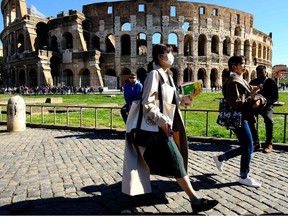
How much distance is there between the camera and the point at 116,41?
42.7m

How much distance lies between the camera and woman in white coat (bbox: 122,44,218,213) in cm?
311

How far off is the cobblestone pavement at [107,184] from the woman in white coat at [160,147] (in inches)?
10.9

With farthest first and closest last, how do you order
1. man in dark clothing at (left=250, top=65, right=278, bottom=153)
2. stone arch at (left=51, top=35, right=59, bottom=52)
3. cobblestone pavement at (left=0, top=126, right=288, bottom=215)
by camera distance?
stone arch at (left=51, top=35, right=59, bottom=52), man in dark clothing at (left=250, top=65, right=278, bottom=153), cobblestone pavement at (left=0, top=126, right=288, bottom=215)

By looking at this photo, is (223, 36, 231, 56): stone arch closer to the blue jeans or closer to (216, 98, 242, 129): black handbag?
(216, 98, 242, 129): black handbag

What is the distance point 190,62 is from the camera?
140 feet

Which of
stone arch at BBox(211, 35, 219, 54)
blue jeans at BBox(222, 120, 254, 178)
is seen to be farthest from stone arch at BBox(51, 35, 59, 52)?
blue jeans at BBox(222, 120, 254, 178)

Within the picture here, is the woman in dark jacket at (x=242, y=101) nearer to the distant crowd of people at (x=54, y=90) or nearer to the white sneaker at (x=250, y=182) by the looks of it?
the white sneaker at (x=250, y=182)

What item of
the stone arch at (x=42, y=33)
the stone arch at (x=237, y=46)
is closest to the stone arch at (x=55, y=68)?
the stone arch at (x=42, y=33)

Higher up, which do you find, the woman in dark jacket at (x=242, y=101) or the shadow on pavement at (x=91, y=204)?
the woman in dark jacket at (x=242, y=101)

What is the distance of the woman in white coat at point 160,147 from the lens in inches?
122

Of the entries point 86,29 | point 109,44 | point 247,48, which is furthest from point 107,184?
point 247,48

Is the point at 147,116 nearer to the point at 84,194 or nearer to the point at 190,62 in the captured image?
the point at 84,194

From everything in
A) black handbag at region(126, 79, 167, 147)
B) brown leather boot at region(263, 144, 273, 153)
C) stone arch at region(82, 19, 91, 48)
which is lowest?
brown leather boot at region(263, 144, 273, 153)

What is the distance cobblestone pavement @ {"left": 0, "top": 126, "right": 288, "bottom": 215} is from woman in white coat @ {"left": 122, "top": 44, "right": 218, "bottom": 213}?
28cm
